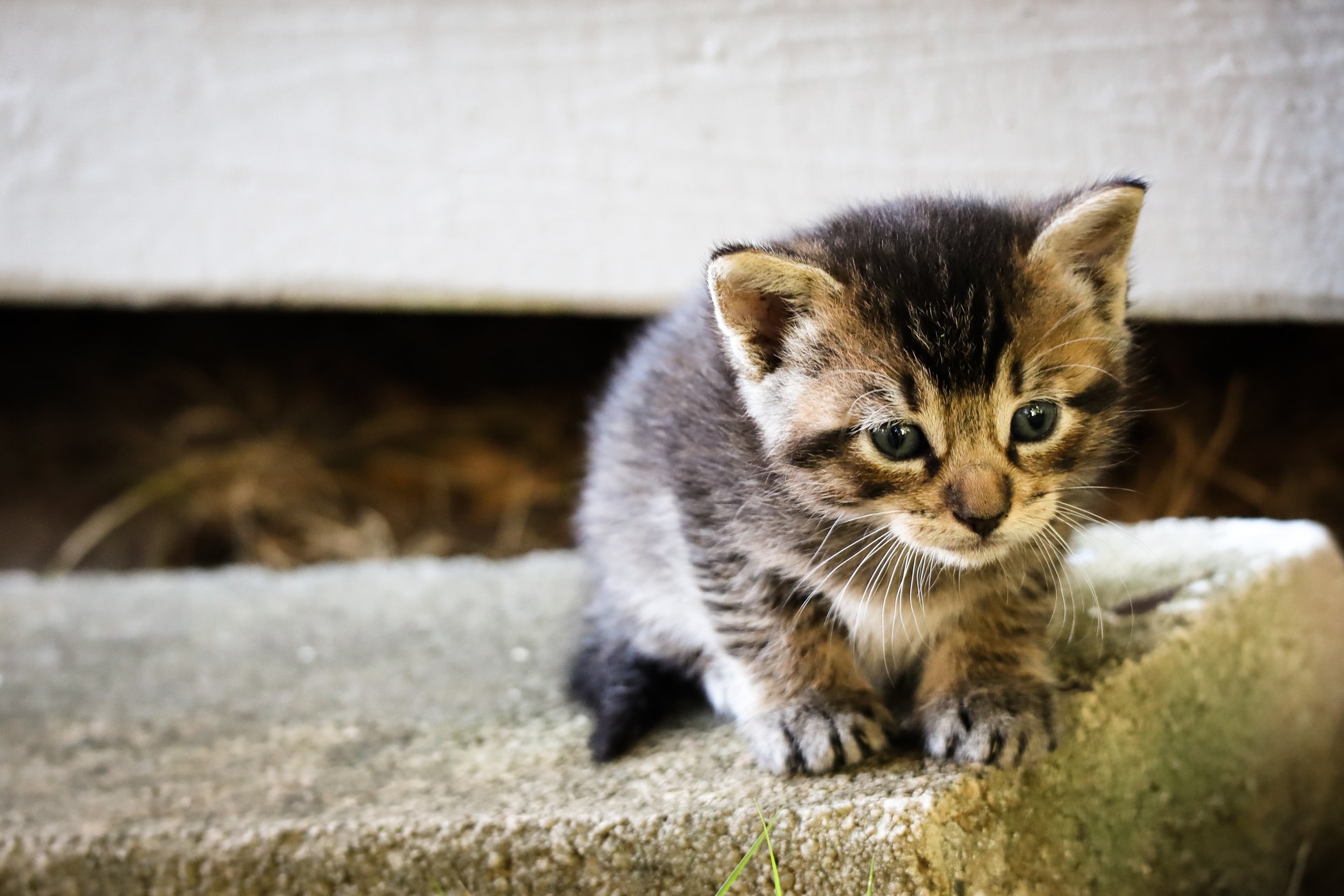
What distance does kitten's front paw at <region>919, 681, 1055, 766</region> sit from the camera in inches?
54.2

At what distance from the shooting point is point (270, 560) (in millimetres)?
3188

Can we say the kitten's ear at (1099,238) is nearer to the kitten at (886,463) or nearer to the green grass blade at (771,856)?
the kitten at (886,463)

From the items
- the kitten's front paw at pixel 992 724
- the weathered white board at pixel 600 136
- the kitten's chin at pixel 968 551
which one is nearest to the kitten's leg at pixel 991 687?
the kitten's front paw at pixel 992 724

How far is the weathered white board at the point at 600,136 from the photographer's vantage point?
192cm

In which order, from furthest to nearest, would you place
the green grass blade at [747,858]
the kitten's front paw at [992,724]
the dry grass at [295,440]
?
the dry grass at [295,440] < the kitten's front paw at [992,724] < the green grass blade at [747,858]

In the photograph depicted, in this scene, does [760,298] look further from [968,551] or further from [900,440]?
[968,551]

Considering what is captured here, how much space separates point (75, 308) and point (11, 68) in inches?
49.8

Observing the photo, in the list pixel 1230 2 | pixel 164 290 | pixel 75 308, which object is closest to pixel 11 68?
pixel 164 290

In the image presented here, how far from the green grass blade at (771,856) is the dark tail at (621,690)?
30 cm

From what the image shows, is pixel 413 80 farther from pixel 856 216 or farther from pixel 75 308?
pixel 75 308

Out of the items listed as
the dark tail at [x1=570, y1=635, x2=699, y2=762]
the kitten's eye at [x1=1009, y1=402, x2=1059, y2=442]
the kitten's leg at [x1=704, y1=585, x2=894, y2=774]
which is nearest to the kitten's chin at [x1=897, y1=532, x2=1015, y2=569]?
the kitten's eye at [x1=1009, y1=402, x2=1059, y2=442]

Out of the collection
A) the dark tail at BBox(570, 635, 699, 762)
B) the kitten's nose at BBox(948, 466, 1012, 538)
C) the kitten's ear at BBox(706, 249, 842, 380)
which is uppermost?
the kitten's ear at BBox(706, 249, 842, 380)

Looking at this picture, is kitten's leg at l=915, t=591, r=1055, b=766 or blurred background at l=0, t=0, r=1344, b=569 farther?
blurred background at l=0, t=0, r=1344, b=569

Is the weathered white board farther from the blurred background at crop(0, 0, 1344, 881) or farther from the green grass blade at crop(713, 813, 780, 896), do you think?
the green grass blade at crop(713, 813, 780, 896)
